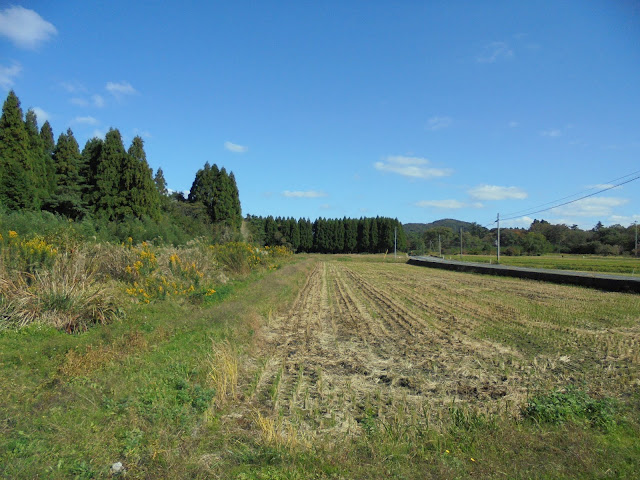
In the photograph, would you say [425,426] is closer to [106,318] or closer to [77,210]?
[106,318]

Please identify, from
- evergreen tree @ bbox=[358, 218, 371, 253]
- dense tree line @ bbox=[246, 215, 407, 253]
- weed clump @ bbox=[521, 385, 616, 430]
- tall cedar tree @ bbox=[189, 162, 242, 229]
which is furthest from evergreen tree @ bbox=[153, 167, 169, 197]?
weed clump @ bbox=[521, 385, 616, 430]

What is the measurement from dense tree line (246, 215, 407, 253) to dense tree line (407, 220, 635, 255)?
1204cm

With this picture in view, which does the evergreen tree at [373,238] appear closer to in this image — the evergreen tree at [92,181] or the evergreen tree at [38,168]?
the evergreen tree at [92,181]

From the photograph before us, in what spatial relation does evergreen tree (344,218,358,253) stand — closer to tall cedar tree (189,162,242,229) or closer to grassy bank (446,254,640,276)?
tall cedar tree (189,162,242,229)

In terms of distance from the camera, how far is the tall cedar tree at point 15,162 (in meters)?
22.6

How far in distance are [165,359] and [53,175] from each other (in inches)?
1289

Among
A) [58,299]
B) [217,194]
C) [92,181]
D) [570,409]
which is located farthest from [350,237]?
[570,409]

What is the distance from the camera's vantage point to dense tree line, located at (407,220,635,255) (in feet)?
229

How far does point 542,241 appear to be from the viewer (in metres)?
86.4

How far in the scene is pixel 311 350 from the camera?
8867 millimetres

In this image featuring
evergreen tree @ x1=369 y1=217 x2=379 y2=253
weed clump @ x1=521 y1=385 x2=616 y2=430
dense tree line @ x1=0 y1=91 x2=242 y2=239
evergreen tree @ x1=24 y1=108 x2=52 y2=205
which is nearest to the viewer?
weed clump @ x1=521 y1=385 x2=616 y2=430

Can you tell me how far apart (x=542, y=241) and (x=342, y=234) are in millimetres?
42490

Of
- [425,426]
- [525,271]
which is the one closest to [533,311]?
[425,426]

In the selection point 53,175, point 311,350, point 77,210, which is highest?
point 53,175
